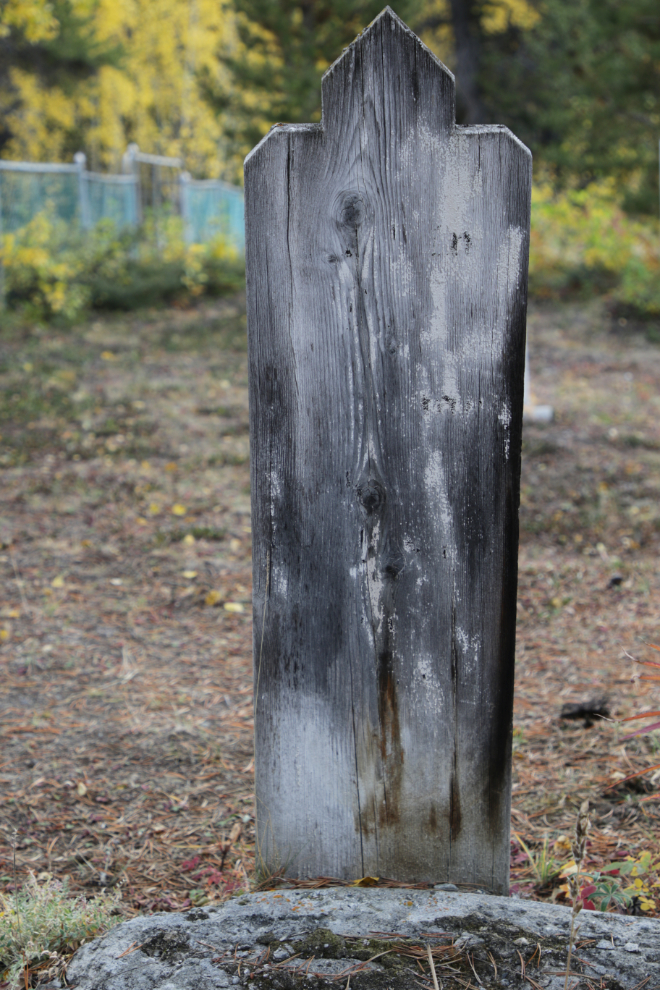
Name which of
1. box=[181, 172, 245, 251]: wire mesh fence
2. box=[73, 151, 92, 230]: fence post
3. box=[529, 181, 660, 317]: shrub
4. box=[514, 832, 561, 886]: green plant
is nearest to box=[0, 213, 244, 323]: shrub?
box=[73, 151, 92, 230]: fence post

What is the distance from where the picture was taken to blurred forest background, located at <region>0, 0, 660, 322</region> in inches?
445

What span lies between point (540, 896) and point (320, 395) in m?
1.36

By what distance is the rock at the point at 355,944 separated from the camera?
1334 millimetres

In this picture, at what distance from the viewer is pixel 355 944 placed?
1393 mm

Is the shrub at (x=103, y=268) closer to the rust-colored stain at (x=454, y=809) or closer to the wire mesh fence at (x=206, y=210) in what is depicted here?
the wire mesh fence at (x=206, y=210)

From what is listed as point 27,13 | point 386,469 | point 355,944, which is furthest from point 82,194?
point 355,944

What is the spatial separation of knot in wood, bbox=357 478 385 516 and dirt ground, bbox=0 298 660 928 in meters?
1.01

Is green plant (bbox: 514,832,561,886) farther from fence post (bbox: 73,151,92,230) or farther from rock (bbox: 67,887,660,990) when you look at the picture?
fence post (bbox: 73,151,92,230)

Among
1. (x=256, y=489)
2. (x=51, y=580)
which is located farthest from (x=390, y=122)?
(x=51, y=580)

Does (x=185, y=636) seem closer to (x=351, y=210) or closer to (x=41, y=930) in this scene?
(x=41, y=930)

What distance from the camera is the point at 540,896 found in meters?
1.98

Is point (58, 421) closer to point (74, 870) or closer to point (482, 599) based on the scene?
point (74, 870)

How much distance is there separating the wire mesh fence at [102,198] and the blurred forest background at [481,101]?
45cm

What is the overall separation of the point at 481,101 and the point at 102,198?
9784mm
